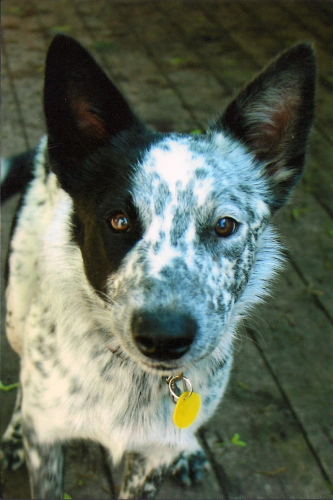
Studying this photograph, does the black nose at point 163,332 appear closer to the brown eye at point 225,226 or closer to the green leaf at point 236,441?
the brown eye at point 225,226

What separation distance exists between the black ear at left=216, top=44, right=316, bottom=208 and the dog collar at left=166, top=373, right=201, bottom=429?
70 cm

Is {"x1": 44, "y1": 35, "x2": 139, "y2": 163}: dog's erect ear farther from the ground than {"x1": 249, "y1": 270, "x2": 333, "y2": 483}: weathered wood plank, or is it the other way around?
{"x1": 44, "y1": 35, "x2": 139, "y2": 163}: dog's erect ear

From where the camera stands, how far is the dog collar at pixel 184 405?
1951 mm

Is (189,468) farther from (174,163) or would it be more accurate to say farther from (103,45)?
(103,45)

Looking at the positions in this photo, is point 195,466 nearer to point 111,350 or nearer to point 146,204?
point 111,350

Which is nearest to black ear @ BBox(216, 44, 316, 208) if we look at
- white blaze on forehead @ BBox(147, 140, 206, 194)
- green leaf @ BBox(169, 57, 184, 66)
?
white blaze on forehead @ BBox(147, 140, 206, 194)

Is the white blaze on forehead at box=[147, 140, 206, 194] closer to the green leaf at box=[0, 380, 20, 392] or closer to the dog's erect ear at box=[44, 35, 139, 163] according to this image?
the dog's erect ear at box=[44, 35, 139, 163]

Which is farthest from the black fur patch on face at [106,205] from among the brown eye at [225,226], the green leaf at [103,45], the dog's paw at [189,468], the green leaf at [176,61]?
the green leaf at [103,45]

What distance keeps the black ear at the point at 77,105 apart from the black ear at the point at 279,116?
0.37 metres

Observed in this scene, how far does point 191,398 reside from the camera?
1.98 metres

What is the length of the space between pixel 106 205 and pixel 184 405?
68 cm

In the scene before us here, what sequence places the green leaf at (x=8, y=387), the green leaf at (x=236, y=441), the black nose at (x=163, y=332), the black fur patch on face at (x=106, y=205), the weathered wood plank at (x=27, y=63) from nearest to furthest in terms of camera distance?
the black nose at (x=163, y=332)
the black fur patch on face at (x=106, y=205)
the green leaf at (x=236, y=441)
the green leaf at (x=8, y=387)
the weathered wood plank at (x=27, y=63)

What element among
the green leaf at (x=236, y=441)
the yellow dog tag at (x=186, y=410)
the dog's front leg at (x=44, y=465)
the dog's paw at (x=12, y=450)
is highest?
the yellow dog tag at (x=186, y=410)

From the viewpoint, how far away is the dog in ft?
5.69
